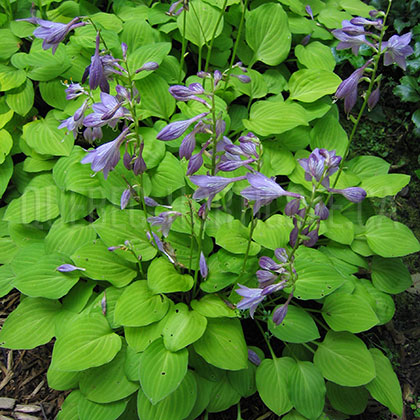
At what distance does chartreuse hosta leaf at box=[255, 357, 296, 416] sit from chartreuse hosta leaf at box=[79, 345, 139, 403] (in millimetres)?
728

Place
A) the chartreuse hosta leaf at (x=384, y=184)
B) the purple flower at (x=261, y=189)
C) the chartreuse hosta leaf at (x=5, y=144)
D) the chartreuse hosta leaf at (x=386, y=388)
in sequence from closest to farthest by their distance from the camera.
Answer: the purple flower at (x=261, y=189) < the chartreuse hosta leaf at (x=386, y=388) < the chartreuse hosta leaf at (x=384, y=184) < the chartreuse hosta leaf at (x=5, y=144)

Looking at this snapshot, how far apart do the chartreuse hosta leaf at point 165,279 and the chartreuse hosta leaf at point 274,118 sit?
1.19 metres

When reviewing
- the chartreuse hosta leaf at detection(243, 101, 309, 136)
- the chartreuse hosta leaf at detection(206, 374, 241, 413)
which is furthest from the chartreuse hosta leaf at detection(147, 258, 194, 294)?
the chartreuse hosta leaf at detection(243, 101, 309, 136)

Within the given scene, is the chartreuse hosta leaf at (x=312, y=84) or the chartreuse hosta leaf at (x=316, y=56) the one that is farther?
the chartreuse hosta leaf at (x=316, y=56)

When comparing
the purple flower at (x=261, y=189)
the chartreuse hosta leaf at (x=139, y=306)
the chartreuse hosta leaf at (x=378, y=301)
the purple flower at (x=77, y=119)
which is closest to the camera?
the purple flower at (x=261, y=189)

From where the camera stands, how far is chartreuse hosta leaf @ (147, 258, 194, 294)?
2.42 metres

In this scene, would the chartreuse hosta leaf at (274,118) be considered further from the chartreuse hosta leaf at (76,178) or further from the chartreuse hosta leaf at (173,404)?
the chartreuse hosta leaf at (173,404)

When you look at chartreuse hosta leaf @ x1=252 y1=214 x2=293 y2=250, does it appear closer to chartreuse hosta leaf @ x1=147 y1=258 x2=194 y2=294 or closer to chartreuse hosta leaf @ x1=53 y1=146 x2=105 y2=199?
chartreuse hosta leaf @ x1=147 y1=258 x2=194 y2=294

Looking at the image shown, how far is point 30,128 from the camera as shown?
322cm

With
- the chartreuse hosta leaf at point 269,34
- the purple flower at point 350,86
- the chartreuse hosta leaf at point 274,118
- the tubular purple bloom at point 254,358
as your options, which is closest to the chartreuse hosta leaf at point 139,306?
the tubular purple bloom at point 254,358

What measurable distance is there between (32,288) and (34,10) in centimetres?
225

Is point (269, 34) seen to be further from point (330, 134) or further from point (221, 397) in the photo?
point (221, 397)

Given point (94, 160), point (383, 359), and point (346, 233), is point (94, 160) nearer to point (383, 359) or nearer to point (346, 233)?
point (346, 233)

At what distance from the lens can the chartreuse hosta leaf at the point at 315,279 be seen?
2.45m
